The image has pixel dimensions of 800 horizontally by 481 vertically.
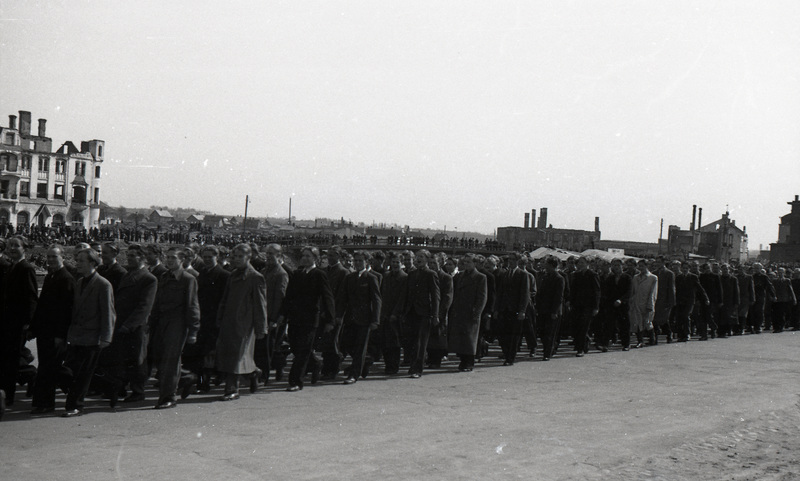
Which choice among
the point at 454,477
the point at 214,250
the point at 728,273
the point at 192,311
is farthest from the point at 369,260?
the point at 728,273

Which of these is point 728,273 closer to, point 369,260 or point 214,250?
point 369,260

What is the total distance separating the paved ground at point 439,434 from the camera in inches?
233

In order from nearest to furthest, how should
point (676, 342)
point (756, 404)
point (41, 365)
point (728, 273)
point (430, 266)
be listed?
1. point (41, 365)
2. point (756, 404)
3. point (430, 266)
4. point (676, 342)
5. point (728, 273)

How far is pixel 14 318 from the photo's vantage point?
7.95 m

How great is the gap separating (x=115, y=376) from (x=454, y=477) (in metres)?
4.38

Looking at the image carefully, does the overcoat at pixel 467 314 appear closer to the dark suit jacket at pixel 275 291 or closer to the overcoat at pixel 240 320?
the dark suit jacket at pixel 275 291

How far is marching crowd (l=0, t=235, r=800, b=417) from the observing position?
7.84 meters

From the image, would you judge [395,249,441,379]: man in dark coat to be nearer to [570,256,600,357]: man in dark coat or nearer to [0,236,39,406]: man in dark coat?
[570,256,600,357]: man in dark coat

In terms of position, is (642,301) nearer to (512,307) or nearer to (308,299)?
(512,307)

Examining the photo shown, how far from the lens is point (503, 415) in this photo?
8188mm

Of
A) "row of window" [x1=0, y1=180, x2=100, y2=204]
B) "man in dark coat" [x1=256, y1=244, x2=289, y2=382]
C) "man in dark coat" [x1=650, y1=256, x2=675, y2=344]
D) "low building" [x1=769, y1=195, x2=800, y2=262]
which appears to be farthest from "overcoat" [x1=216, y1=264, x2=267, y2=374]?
"low building" [x1=769, y1=195, x2=800, y2=262]

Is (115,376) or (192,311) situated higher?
(192,311)

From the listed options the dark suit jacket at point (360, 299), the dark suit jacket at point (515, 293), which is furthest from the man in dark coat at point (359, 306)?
the dark suit jacket at point (515, 293)

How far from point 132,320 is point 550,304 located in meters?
7.99
